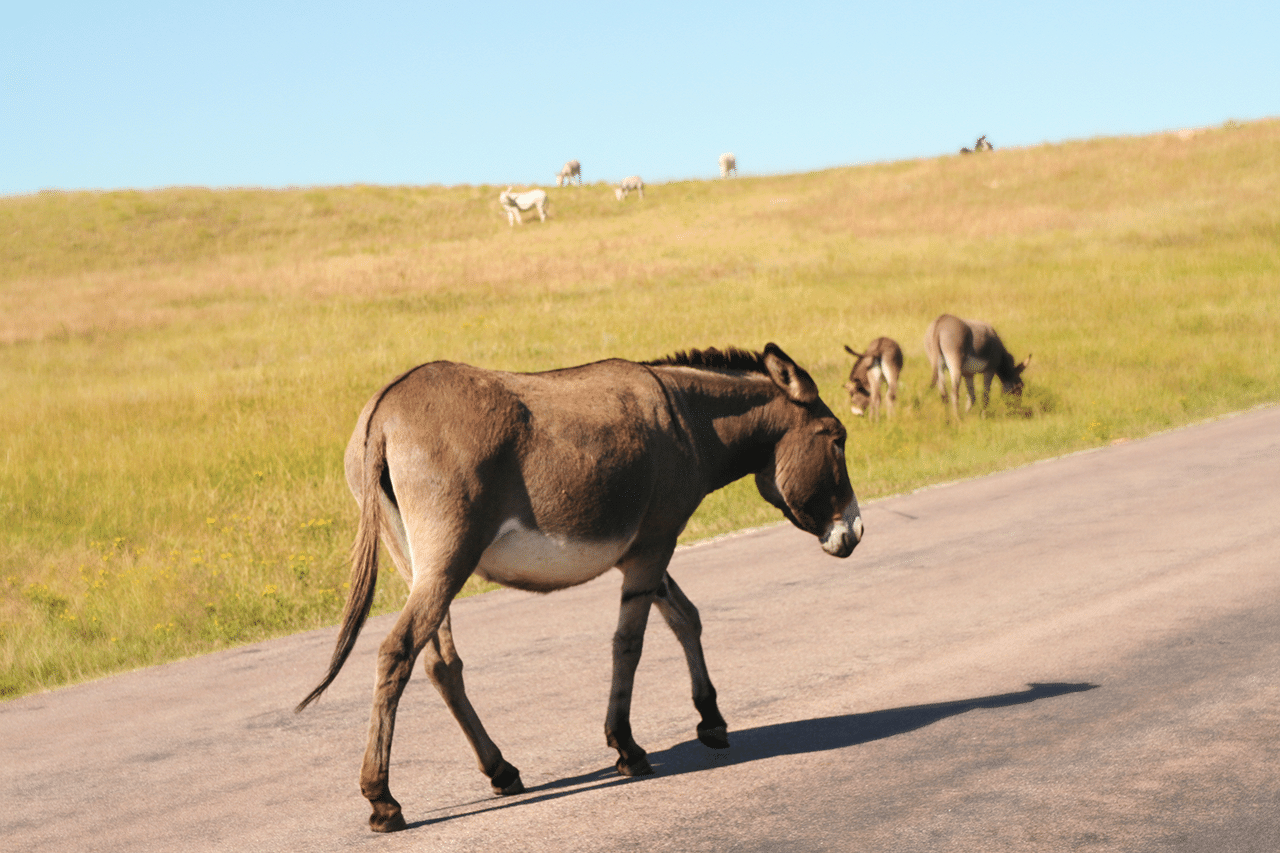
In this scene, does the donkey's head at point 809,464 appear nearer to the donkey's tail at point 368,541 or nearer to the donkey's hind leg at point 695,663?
the donkey's hind leg at point 695,663

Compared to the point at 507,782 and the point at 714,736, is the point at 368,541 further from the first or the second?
the point at 714,736

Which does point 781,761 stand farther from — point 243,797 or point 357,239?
point 357,239

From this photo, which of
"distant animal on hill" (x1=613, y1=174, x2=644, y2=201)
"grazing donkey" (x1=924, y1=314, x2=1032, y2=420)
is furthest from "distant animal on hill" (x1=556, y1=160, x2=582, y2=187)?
"grazing donkey" (x1=924, y1=314, x2=1032, y2=420)

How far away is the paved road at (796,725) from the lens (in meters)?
4.60

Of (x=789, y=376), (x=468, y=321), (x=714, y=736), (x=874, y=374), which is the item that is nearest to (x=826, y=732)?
(x=714, y=736)

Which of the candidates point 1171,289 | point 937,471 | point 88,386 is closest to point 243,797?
point 937,471

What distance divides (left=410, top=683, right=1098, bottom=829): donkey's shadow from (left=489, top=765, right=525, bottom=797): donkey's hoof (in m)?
0.05

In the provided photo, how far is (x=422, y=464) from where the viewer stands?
450 cm

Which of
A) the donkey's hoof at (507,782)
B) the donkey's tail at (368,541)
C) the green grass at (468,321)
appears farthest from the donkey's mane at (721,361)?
the green grass at (468,321)

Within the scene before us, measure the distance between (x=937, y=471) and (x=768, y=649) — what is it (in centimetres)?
854

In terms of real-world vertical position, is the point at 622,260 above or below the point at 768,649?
above

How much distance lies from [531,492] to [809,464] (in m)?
1.54

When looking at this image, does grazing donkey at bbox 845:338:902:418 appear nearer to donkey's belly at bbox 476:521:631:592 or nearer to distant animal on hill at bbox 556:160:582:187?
donkey's belly at bbox 476:521:631:592

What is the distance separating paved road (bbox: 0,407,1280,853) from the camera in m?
4.60
